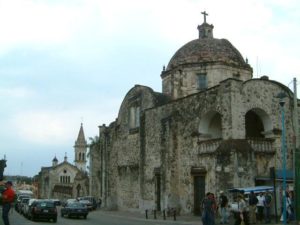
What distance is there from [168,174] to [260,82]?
30.4 feet

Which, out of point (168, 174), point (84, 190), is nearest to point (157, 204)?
point (168, 174)

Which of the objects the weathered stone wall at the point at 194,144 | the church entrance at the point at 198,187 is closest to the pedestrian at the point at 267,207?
the weathered stone wall at the point at 194,144

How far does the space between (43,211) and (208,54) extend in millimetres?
19196

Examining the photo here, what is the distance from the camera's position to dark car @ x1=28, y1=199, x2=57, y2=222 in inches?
1110

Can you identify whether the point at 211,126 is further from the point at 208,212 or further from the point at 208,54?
the point at 208,212

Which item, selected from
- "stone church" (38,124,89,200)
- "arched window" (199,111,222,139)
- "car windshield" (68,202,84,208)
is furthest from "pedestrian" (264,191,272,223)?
"stone church" (38,124,89,200)

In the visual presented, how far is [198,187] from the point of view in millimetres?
31922

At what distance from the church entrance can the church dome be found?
1092 cm

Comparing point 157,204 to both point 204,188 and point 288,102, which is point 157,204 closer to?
point 204,188

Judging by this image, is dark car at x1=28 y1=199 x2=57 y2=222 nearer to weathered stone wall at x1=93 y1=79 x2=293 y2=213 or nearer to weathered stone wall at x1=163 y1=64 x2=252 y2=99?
weathered stone wall at x1=93 y1=79 x2=293 y2=213

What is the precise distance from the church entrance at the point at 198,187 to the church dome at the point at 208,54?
1092 cm

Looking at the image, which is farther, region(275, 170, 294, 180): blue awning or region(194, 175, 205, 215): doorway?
region(194, 175, 205, 215): doorway

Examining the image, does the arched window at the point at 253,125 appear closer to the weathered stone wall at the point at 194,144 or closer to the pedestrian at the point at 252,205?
the weathered stone wall at the point at 194,144

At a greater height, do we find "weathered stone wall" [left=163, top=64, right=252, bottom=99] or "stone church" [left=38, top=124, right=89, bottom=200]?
"weathered stone wall" [left=163, top=64, right=252, bottom=99]
